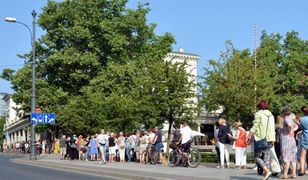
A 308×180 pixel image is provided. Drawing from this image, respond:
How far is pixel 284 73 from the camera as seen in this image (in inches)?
2366

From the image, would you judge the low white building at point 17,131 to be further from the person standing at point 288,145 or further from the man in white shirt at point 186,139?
the person standing at point 288,145

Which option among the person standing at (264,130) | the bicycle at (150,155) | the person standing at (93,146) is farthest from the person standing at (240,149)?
the person standing at (93,146)

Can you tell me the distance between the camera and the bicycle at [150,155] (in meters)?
24.4

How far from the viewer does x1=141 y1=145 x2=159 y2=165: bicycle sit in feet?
80.1

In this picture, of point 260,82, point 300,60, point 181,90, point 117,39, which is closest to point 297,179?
point 181,90

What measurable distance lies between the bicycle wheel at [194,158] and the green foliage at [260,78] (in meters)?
12.2

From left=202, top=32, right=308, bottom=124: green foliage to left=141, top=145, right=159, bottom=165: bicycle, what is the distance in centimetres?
920

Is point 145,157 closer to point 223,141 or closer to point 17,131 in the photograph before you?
point 223,141

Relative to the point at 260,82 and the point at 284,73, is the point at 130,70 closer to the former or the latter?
the point at 260,82

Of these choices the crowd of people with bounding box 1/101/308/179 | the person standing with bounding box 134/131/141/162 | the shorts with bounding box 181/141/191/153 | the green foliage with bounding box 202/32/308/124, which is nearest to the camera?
the crowd of people with bounding box 1/101/308/179

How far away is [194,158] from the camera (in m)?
21.7

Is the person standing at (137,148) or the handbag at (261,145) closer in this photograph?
the handbag at (261,145)

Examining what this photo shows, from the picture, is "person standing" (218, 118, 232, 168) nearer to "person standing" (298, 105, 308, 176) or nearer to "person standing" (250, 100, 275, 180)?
"person standing" (298, 105, 308, 176)

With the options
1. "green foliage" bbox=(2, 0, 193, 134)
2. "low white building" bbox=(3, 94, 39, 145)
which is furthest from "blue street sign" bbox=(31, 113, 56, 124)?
"low white building" bbox=(3, 94, 39, 145)
